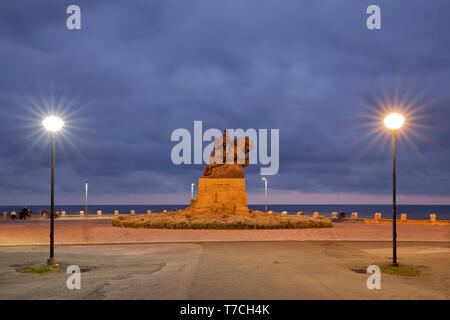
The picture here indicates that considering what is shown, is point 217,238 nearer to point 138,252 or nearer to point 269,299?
point 138,252

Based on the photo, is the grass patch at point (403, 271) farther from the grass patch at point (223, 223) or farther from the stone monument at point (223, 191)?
the stone monument at point (223, 191)

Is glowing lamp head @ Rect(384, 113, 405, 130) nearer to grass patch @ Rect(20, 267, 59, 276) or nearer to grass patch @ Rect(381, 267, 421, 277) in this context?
grass patch @ Rect(381, 267, 421, 277)

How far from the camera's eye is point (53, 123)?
12391 mm

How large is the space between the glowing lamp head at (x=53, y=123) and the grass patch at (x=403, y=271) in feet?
36.7

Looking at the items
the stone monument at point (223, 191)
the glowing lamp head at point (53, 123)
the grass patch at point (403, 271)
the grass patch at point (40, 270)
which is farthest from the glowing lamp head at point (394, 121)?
the stone monument at point (223, 191)

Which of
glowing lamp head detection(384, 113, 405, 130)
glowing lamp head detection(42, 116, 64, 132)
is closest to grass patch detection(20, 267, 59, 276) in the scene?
glowing lamp head detection(42, 116, 64, 132)

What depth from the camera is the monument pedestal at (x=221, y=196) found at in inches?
1166

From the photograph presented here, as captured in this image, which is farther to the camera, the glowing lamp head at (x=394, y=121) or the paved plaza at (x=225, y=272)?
the glowing lamp head at (x=394, y=121)

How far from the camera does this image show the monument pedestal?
97.1ft

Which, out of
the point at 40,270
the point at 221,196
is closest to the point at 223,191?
the point at 221,196

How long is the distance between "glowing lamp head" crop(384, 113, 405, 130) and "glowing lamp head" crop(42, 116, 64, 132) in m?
10.9
